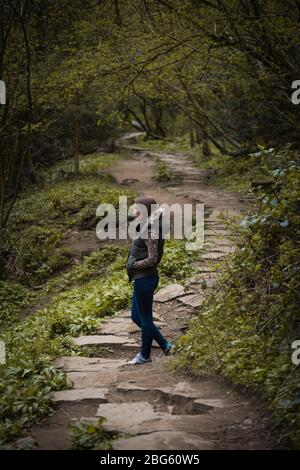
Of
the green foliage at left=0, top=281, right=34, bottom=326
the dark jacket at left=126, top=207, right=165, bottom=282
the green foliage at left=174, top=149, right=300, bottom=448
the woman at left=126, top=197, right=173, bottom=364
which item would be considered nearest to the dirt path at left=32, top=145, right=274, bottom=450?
the green foliage at left=174, top=149, right=300, bottom=448

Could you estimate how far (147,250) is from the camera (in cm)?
649

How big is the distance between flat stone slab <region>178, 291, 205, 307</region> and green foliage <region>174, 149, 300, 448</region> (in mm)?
1180

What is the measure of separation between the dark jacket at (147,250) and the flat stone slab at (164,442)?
2372 millimetres

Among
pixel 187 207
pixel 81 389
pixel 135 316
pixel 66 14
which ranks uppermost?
pixel 66 14

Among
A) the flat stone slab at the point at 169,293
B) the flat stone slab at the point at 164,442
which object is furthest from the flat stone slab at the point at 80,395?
the flat stone slab at the point at 169,293

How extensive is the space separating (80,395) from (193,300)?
3.34 metres

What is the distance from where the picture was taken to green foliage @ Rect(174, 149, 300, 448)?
4.89m

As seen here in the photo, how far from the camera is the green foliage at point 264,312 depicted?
4.89 metres

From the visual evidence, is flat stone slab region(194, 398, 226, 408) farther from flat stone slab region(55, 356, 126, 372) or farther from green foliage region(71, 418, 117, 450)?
flat stone slab region(55, 356, 126, 372)

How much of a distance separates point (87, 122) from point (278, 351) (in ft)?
73.2

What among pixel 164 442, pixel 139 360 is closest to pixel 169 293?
pixel 139 360

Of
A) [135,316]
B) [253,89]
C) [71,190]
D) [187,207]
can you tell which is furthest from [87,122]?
[135,316]
